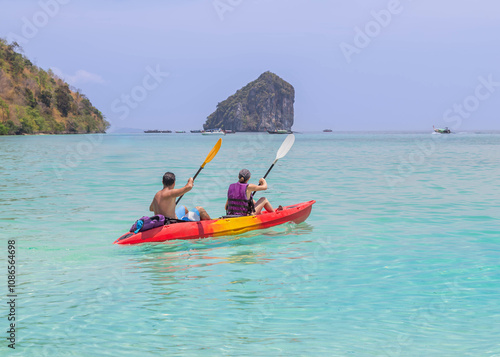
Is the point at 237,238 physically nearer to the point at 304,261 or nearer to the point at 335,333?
the point at 304,261

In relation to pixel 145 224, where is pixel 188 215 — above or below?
above

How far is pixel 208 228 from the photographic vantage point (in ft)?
34.5

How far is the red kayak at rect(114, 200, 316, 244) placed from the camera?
999cm

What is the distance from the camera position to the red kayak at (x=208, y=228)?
32.8 ft

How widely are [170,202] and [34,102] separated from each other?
127m

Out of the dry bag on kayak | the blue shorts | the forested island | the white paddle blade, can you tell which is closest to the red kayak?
the dry bag on kayak

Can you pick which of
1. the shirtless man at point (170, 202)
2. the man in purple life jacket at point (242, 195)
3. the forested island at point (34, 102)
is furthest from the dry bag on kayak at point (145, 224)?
the forested island at point (34, 102)

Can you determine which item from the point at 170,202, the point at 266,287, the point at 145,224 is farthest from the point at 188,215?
the point at 266,287

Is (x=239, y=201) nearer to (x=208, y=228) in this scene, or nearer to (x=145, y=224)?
(x=208, y=228)

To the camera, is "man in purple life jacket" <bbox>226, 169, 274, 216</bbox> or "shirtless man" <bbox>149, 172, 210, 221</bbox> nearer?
"shirtless man" <bbox>149, 172, 210, 221</bbox>

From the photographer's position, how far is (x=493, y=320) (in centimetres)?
627

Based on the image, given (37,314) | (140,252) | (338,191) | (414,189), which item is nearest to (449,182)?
(414,189)

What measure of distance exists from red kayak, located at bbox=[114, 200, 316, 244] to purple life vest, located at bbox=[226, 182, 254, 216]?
212 millimetres

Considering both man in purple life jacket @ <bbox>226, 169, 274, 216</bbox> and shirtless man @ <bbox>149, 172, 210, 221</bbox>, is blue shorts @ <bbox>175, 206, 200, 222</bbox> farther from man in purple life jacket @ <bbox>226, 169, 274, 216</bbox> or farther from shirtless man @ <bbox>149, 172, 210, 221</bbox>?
man in purple life jacket @ <bbox>226, 169, 274, 216</bbox>
